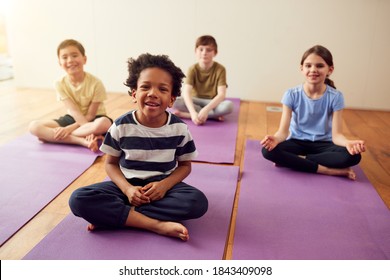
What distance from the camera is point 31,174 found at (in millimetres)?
1732

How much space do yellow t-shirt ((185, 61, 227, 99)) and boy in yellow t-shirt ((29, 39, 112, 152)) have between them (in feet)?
2.64

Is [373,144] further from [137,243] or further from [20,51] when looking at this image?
[20,51]

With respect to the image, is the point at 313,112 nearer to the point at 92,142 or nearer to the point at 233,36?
the point at 92,142

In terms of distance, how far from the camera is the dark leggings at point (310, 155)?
5.94 feet

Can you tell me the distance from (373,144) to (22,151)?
6.97 feet

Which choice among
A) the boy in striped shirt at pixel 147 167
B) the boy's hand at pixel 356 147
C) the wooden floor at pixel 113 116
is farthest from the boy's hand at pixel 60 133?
the boy's hand at pixel 356 147

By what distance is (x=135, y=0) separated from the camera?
343 cm

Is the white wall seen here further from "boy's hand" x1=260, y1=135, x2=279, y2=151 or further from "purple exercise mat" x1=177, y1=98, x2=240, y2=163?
"boy's hand" x1=260, y1=135, x2=279, y2=151

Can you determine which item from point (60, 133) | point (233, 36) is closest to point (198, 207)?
point (60, 133)

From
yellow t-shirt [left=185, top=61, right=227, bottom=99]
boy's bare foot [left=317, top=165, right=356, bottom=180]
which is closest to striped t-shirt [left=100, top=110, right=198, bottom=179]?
boy's bare foot [left=317, top=165, right=356, bottom=180]

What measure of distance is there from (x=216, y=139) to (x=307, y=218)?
99 centimetres

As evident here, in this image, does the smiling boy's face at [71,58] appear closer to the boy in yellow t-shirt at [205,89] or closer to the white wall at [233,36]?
the boy in yellow t-shirt at [205,89]

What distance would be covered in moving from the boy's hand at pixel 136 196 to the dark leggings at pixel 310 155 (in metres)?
0.82
